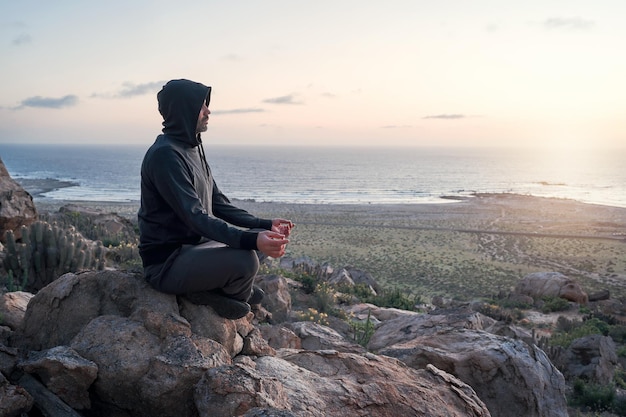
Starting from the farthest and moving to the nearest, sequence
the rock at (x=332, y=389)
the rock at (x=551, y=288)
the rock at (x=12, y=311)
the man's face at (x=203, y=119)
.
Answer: the rock at (x=551, y=288), the rock at (x=12, y=311), the man's face at (x=203, y=119), the rock at (x=332, y=389)

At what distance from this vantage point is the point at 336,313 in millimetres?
10344

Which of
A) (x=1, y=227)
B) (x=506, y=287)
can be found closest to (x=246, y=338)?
(x=1, y=227)

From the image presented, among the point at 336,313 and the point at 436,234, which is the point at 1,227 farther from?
the point at 436,234

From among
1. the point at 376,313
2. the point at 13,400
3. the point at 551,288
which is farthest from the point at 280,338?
the point at 551,288

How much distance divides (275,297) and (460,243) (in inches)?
886

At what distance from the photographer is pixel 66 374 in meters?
3.20

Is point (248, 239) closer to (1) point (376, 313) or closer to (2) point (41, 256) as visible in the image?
(2) point (41, 256)

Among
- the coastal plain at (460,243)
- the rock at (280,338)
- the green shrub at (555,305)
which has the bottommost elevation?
the coastal plain at (460,243)

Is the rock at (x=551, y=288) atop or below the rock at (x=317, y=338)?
below

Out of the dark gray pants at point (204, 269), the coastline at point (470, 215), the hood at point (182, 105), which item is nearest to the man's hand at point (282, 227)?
the dark gray pants at point (204, 269)

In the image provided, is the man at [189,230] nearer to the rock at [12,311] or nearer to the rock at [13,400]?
the rock at [13,400]

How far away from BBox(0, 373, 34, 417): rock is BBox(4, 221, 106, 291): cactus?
18.6ft

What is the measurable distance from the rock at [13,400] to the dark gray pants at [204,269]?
1060 mm

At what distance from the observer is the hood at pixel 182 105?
3807 mm
